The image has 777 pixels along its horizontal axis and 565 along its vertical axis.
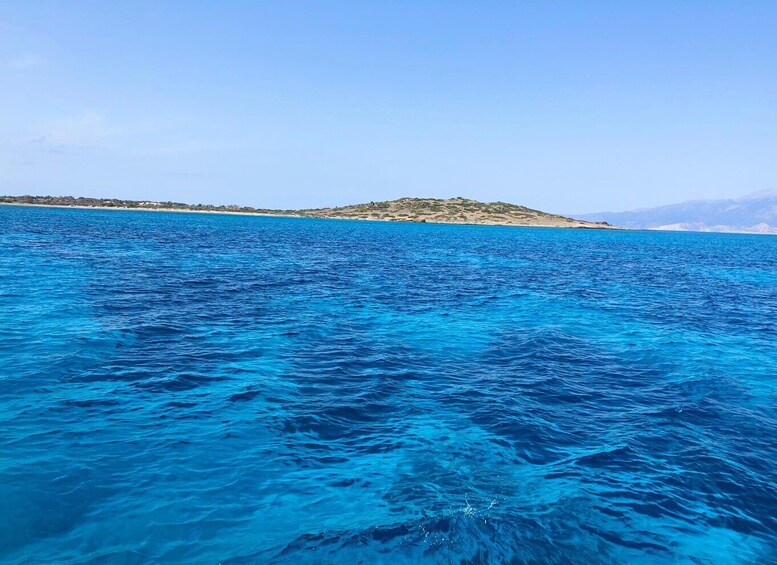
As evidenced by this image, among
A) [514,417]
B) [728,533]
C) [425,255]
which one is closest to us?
[728,533]

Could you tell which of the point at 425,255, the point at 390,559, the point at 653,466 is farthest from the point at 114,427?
the point at 425,255

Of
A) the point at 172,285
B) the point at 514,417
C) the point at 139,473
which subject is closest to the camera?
the point at 139,473

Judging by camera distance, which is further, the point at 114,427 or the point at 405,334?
the point at 405,334

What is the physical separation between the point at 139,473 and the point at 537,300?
132 feet

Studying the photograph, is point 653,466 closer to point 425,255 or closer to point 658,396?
point 658,396

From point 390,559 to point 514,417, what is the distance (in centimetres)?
956

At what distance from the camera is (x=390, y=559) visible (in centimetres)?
1107

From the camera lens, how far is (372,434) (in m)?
17.2

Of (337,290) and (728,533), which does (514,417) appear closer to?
(728,533)

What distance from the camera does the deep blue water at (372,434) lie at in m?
11.9

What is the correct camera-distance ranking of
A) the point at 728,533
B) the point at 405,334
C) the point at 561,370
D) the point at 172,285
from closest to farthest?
the point at 728,533, the point at 561,370, the point at 405,334, the point at 172,285

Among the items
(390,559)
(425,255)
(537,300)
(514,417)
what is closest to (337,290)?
(537,300)

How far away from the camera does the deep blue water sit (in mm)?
11867

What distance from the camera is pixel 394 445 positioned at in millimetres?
16453
